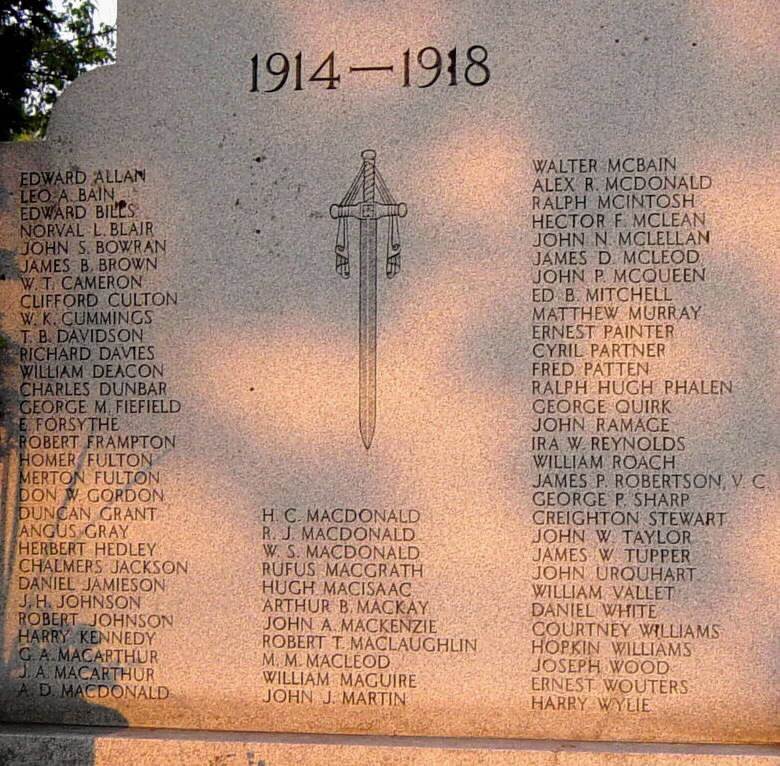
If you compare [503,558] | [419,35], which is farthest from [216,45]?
[503,558]

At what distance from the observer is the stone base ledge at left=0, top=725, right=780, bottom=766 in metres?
5.81

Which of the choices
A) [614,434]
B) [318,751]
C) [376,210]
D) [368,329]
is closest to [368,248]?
[376,210]

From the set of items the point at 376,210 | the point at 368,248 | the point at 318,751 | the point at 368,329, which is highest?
the point at 376,210

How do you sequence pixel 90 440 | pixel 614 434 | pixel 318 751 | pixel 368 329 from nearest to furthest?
pixel 318 751 < pixel 614 434 < pixel 368 329 < pixel 90 440

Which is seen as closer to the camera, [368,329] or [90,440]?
[368,329]

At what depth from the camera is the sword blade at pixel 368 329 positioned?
20.5ft

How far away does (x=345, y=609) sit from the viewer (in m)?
6.24

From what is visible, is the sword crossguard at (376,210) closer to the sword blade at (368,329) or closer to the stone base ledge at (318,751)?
the sword blade at (368,329)

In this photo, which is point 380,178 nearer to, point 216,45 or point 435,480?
point 216,45

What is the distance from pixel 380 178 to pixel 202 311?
3.63 ft

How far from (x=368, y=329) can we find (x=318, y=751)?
2028mm

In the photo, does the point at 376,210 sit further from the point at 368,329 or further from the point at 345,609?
the point at 345,609

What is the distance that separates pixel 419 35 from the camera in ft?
20.7

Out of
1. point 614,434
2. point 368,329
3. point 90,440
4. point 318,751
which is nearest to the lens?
point 318,751
